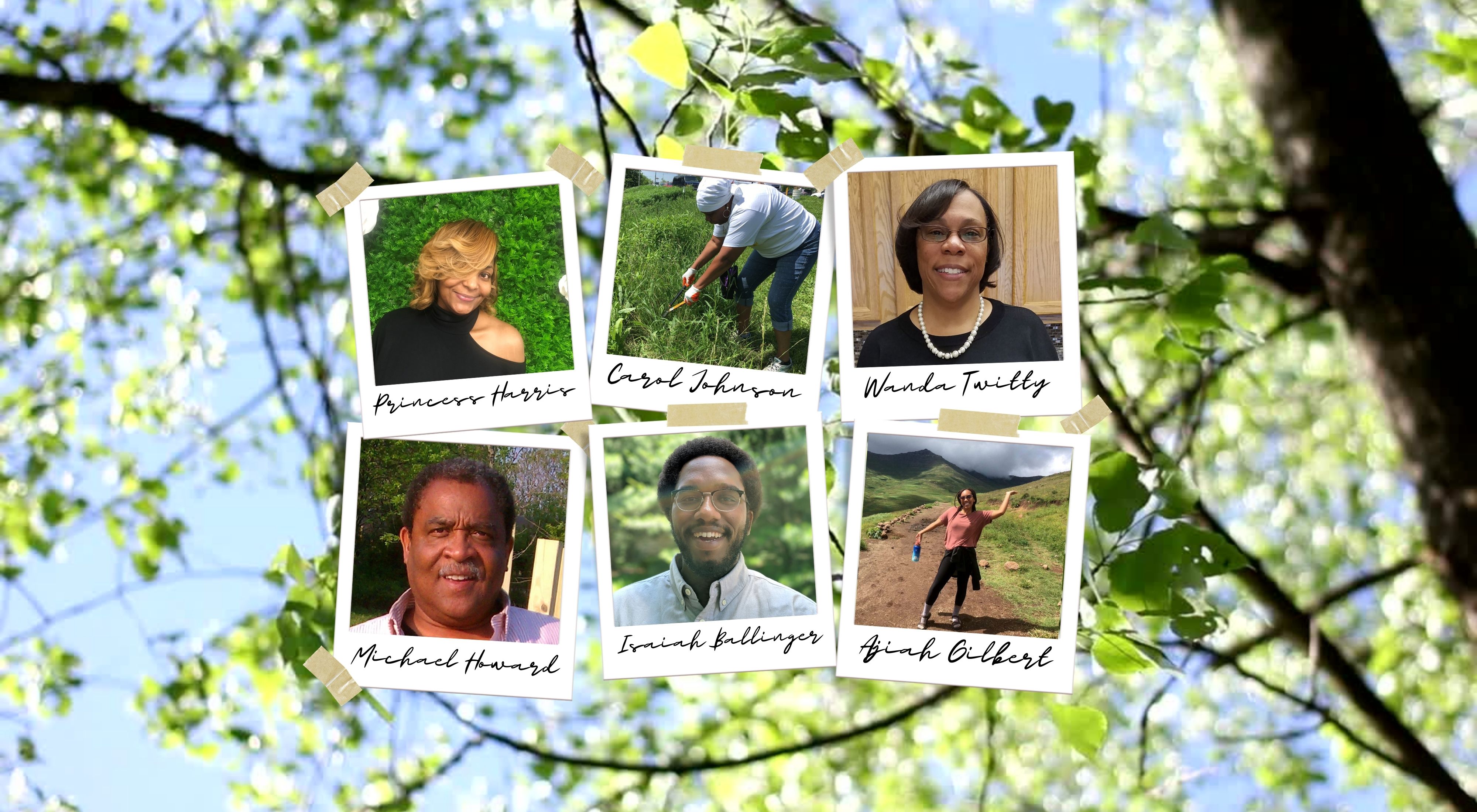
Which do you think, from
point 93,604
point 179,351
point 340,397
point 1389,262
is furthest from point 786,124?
point 179,351

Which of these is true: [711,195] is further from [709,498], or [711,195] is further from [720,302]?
[709,498]

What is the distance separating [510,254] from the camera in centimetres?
69

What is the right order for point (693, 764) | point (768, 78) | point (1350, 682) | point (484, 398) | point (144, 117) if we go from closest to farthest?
1. point (484, 398)
2. point (768, 78)
3. point (693, 764)
4. point (1350, 682)
5. point (144, 117)

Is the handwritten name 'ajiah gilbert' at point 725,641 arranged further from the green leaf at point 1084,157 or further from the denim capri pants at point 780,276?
the green leaf at point 1084,157

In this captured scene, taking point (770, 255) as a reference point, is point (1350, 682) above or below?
below

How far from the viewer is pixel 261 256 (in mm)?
2898

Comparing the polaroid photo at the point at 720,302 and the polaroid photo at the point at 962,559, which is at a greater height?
the polaroid photo at the point at 720,302

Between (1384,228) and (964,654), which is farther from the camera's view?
(1384,228)

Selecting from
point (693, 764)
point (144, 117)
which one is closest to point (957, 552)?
point (693, 764)

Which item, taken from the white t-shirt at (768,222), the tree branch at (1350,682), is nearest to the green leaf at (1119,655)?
the white t-shirt at (768,222)

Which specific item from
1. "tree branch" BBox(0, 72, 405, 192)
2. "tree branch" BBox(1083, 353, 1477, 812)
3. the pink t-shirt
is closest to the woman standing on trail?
the pink t-shirt

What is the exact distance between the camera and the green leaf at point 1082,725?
79 centimetres

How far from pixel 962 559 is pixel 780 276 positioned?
0.24m

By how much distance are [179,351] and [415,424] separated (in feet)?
7.72
